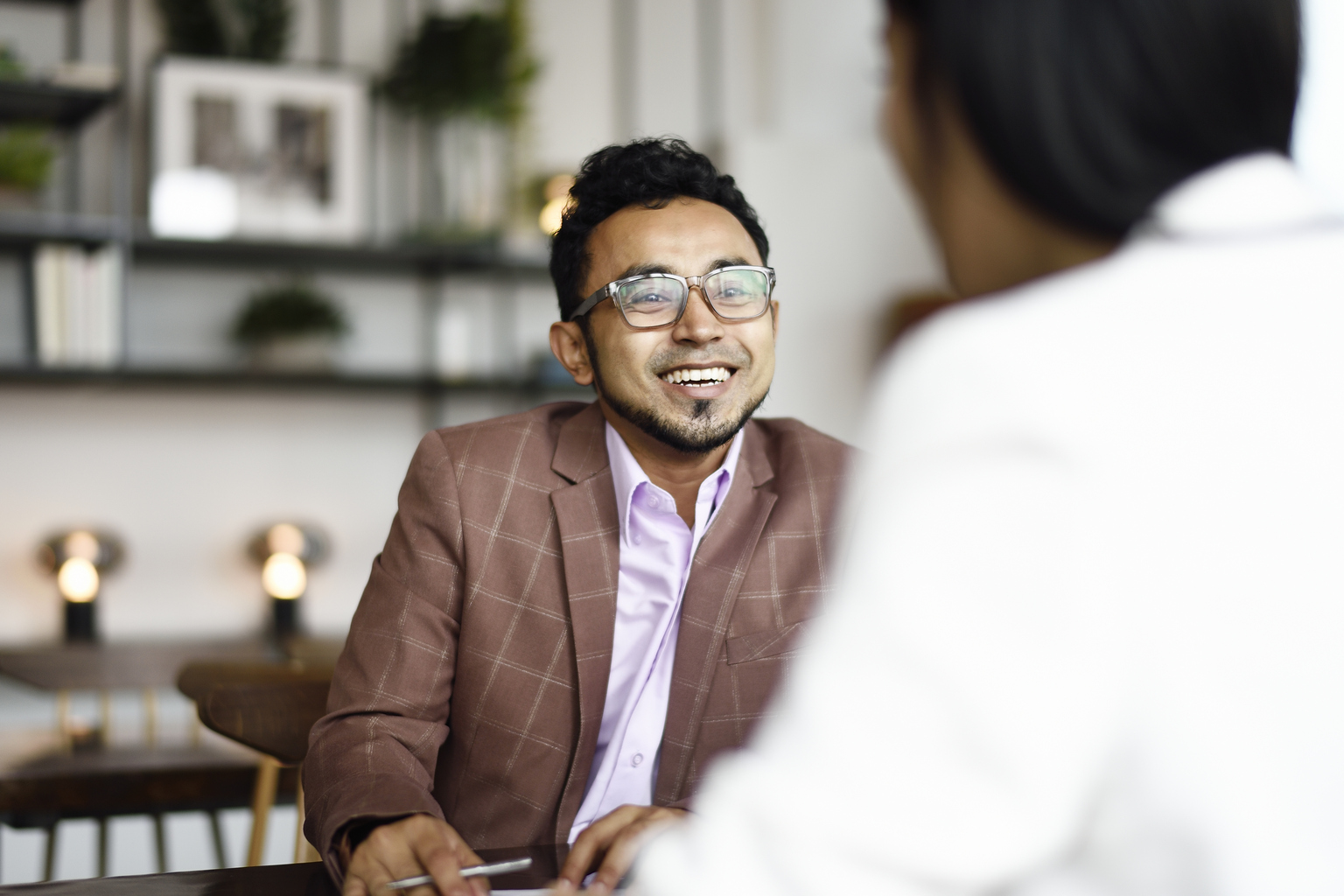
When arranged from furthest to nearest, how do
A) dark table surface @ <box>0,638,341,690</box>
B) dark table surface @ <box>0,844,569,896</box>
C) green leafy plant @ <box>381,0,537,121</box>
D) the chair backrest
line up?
green leafy plant @ <box>381,0,537,121</box>, dark table surface @ <box>0,638,341,690</box>, the chair backrest, dark table surface @ <box>0,844,569,896</box>

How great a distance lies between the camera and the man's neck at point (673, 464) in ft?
5.58

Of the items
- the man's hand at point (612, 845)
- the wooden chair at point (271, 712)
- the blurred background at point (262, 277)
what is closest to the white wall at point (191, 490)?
the blurred background at point (262, 277)

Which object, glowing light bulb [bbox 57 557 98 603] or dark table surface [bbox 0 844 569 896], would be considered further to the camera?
glowing light bulb [bbox 57 557 98 603]

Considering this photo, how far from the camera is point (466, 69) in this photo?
12.8 ft

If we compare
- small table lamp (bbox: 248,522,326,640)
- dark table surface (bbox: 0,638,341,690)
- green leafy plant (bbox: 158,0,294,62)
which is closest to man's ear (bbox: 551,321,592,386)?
dark table surface (bbox: 0,638,341,690)

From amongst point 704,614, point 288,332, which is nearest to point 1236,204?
point 704,614

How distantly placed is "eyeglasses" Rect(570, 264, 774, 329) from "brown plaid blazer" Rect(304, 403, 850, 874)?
0.71 ft

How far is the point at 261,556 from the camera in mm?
3955

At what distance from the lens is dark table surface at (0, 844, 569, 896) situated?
3.31 feet

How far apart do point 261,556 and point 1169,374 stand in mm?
3756

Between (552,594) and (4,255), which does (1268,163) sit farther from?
(4,255)

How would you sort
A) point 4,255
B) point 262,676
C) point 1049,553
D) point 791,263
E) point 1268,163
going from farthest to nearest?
point 791,263, point 4,255, point 262,676, point 1268,163, point 1049,553

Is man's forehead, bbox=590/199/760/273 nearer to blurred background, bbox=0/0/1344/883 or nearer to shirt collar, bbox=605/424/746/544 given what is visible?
shirt collar, bbox=605/424/746/544

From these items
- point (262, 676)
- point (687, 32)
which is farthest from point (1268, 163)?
point (687, 32)
